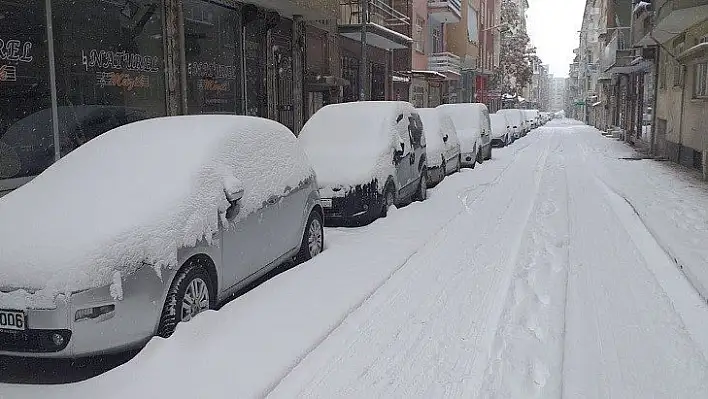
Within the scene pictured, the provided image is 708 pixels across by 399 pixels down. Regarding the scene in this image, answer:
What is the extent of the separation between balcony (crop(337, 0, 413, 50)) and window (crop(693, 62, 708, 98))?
9.36m

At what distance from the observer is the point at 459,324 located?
16.7 ft

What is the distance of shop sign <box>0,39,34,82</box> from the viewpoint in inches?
332

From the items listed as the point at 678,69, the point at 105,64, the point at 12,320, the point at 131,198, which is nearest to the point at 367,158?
the point at 105,64

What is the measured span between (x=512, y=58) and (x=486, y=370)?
274 ft

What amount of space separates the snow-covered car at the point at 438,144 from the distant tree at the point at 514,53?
61.5m

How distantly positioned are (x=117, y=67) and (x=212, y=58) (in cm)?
327

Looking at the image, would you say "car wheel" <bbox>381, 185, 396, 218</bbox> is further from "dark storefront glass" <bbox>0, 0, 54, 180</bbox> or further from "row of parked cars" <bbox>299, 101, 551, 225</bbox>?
"dark storefront glass" <bbox>0, 0, 54, 180</bbox>

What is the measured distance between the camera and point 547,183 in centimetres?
1470

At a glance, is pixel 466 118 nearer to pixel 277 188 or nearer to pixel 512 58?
pixel 277 188

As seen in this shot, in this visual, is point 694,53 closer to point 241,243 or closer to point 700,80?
point 700,80

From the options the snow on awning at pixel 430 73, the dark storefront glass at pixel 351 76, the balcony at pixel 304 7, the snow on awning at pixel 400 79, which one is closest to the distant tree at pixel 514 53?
the snow on awning at pixel 430 73

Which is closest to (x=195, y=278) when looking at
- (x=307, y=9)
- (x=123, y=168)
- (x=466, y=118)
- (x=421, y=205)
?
(x=123, y=168)

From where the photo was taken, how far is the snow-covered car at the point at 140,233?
155 inches

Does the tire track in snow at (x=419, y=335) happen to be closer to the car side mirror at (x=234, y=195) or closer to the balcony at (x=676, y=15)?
the car side mirror at (x=234, y=195)
